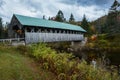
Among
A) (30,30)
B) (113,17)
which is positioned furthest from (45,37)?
(113,17)

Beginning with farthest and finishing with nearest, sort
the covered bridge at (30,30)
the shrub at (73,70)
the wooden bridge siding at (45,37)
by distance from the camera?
the wooden bridge siding at (45,37)
the covered bridge at (30,30)
the shrub at (73,70)

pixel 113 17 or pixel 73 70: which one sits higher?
pixel 113 17

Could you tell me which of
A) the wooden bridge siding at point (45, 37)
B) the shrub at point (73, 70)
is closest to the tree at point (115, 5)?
the wooden bridge siding at point (45, 37)

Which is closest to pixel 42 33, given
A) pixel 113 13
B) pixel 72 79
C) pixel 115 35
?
pixel 72 79

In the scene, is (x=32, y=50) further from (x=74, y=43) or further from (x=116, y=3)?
(x=116, y=3)

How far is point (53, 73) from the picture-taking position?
980 cm

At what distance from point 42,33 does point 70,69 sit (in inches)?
704

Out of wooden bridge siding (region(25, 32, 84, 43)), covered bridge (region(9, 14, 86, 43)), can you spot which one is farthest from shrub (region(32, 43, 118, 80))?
covered bridge (region(9, 14, 86, 43))

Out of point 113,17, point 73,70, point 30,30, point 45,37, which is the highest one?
point 113,17

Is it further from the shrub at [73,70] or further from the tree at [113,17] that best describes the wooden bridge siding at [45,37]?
the tree at [113,17]

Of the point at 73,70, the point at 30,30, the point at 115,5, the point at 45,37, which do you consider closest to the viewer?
the point at 73,70

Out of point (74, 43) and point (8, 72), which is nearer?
point (8, 72)

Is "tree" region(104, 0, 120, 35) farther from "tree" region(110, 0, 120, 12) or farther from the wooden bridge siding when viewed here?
the wooden bridge siding

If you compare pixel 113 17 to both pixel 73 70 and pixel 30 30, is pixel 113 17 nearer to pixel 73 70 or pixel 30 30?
pixel 30 30
